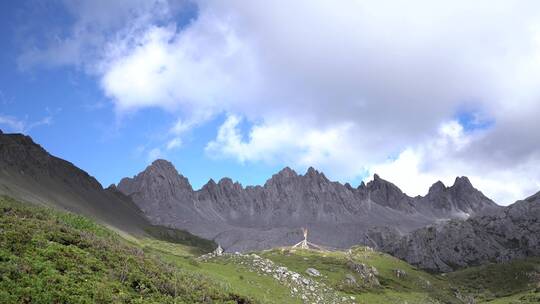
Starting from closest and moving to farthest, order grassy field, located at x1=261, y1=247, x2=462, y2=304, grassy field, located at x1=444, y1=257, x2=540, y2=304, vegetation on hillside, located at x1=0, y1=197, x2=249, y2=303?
vegetation on hillside, located at x1=0, y1=197, x2=249, y2=303 < grassy field, located at x1=261, y1=247, x2=462, y2=304 < grassy field, located at x1=444, y1=257, x2=540, y2=304

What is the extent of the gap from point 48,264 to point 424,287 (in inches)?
5211

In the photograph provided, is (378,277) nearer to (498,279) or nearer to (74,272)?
(498,279)

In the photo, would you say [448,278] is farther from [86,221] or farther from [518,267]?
[86,221]

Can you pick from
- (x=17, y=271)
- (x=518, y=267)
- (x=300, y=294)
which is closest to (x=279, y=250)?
(x=300, y=294)

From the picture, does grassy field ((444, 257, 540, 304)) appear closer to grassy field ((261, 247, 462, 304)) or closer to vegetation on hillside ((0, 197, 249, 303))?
grassy field ((261, 247, 462, 304))

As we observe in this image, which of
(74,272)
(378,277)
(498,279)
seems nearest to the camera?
(74,272)

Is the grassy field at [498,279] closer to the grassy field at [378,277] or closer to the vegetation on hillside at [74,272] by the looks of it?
the grassy field at [378,277]

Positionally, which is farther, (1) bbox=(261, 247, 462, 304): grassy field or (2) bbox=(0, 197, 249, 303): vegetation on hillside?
(1) bbox=(261, 247, 462, 304): grassy field

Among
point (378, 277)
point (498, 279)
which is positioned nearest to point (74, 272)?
point (378, 277)

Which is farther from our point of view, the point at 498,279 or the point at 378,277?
the point at 498,279

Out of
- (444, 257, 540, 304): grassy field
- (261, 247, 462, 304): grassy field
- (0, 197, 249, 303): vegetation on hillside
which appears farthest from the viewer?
(444, 257, 540, 304): grassy field

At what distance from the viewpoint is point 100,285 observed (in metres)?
25.1

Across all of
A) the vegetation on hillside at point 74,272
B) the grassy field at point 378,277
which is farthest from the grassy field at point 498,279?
the vegetation on hillside at point 74,272

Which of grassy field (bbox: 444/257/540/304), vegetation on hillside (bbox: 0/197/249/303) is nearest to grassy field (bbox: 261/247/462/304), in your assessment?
grassy field (bbox: 444/257/540/304)
